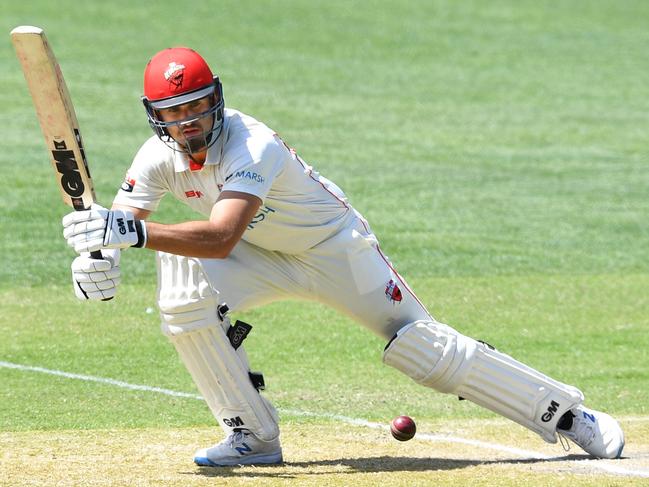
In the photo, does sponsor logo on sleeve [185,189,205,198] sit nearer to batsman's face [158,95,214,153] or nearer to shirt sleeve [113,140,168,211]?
shirt sleeve [113,140,168,211]

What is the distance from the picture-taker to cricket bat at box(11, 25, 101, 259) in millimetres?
5363

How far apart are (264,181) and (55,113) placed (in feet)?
3.16

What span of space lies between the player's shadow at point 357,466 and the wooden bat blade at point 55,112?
1.37 m

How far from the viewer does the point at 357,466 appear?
5754 mm

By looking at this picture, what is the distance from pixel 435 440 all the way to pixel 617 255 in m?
5.40

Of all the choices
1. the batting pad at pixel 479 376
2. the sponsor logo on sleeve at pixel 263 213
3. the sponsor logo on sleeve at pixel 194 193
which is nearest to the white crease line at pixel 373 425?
the batting pad at pixel 479 376

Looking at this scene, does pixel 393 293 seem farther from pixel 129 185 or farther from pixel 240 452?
pixel 129 185

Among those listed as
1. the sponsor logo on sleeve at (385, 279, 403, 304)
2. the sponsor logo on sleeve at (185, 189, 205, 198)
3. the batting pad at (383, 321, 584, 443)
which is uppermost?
the sponsor logo on sleeve at (185, 189, 205, 198)

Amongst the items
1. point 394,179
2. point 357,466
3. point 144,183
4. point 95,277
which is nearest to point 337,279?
point 357,466

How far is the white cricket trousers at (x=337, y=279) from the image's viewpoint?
5926mm

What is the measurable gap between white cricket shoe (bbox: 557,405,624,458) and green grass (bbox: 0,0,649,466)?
3.83 feet

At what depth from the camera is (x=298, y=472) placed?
18.4ft

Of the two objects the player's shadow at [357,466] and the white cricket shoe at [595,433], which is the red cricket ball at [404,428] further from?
the white cricket shoe at [595,433]

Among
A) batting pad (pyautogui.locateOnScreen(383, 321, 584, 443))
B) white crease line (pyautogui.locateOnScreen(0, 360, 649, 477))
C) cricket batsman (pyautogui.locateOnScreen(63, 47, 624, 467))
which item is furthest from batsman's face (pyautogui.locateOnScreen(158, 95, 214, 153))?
white crease line (pyautogui.locateOnScreen(0, 360, 649, 477))
